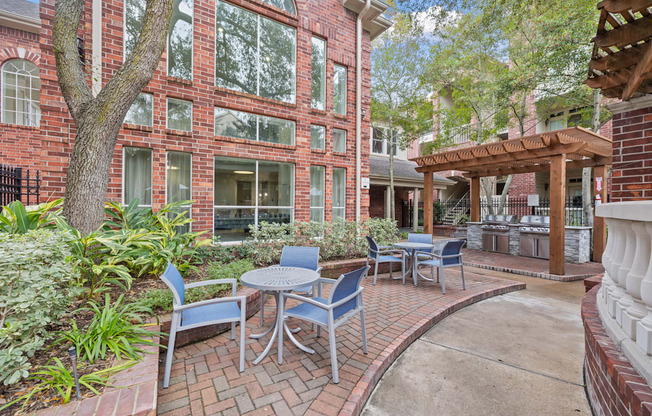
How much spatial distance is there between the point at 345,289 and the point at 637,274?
1.90 m

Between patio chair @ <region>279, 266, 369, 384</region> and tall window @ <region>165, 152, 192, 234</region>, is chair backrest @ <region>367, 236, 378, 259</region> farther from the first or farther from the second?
tall window @ <region>165, 152, 192, 234</region>

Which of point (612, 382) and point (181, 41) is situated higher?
point (181, 41)

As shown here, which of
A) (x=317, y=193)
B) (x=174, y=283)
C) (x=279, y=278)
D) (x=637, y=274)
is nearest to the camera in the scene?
(x=637, y=274)

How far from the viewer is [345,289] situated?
2.61 meters

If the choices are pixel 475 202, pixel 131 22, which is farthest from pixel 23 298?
pixel 475 202

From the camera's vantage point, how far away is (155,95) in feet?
17.4

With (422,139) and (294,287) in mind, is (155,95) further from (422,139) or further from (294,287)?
(422,139)

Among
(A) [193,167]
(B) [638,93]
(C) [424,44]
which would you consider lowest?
(A) [193,167]

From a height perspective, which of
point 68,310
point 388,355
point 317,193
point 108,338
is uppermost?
point 317,193

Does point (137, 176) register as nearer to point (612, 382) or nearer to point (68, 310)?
point (68, 310)

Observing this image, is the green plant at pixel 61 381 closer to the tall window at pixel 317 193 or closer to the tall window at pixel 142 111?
the tall window at pixel 142 111

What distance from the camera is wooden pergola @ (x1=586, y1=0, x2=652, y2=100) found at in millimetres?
2213

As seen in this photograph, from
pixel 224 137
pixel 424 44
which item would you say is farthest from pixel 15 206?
pixel 424 44

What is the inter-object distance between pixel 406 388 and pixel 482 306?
2.79m
